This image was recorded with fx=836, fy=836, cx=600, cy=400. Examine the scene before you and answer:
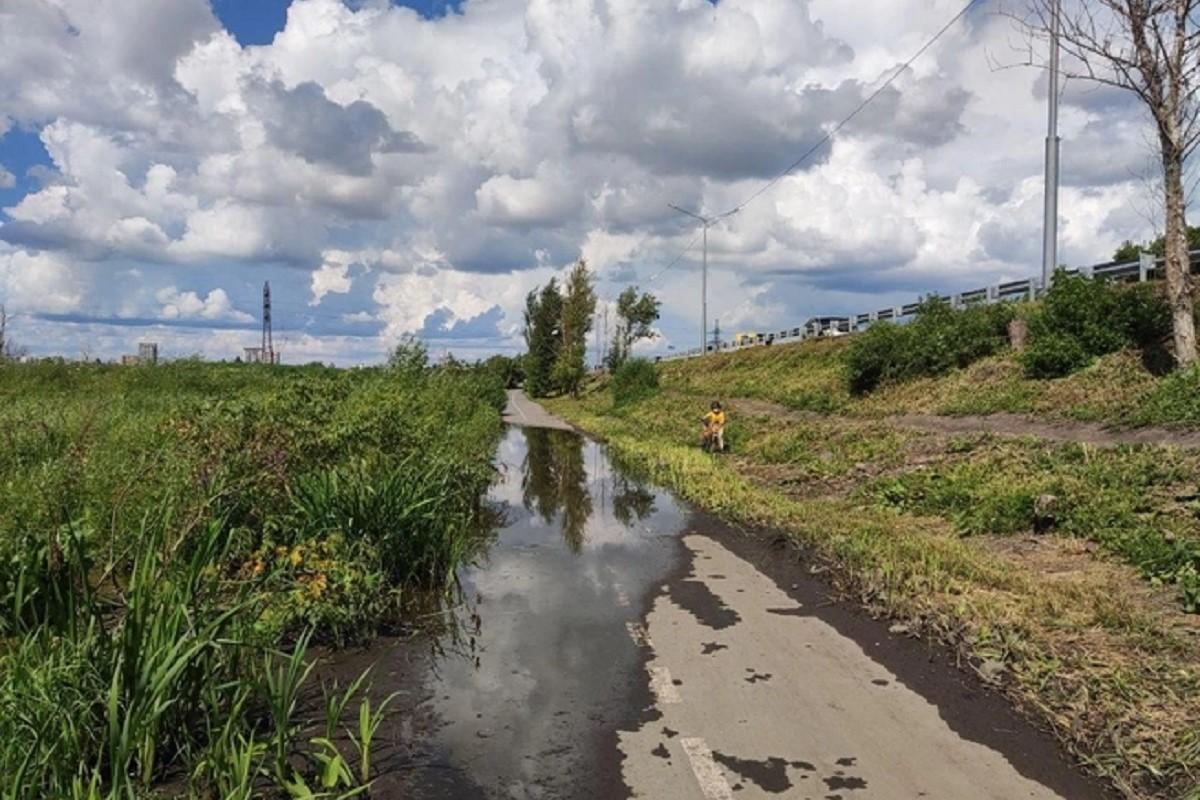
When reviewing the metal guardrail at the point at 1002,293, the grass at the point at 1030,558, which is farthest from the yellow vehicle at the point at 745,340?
the grass at the point at 1030,558

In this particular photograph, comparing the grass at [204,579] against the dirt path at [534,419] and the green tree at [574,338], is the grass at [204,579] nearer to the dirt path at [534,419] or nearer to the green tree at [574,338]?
the dirt path at [534,419]

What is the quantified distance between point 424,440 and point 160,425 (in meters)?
3.97

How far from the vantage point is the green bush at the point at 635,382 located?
40031 mm

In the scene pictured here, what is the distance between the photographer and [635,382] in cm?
4091

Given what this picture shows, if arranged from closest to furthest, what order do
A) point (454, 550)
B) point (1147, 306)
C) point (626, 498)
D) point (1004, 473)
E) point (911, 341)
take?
point (454, 550) < point (1004, 473) < point (626, 498) < point (1147, 306) < point (911, 341)

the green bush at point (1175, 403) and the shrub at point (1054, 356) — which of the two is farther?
the shrub at point (1054, 356)

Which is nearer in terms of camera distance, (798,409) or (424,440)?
(424,440)

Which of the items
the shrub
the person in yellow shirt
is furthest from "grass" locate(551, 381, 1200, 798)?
the shrub

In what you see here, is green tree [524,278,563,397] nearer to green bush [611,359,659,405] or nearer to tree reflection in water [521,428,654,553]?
green bush [611,359,659,405]

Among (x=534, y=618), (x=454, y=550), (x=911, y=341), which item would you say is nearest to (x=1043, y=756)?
(x=534, y=618)

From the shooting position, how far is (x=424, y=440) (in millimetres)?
12883

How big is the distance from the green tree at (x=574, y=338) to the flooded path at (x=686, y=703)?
56.3 m

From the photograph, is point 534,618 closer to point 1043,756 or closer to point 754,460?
point 1043,756

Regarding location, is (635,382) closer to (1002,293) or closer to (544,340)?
(1002,293)
